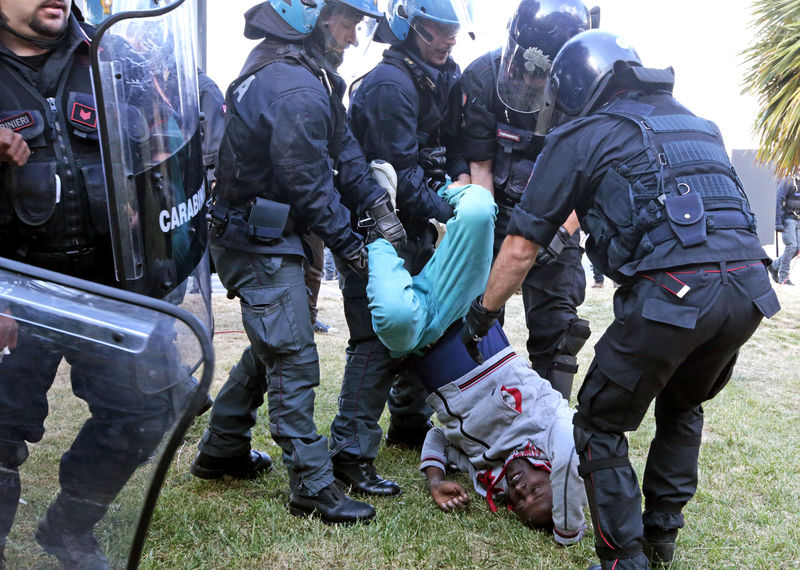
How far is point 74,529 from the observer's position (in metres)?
1.31

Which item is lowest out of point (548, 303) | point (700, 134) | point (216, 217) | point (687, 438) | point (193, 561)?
point (193, 561)

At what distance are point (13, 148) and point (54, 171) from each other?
0.45 feet

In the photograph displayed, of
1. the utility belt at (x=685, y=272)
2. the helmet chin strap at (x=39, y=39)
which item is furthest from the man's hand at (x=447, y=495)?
the helmet chin strap at (x=39, y=39)

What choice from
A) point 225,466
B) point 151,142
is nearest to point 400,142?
point 151,142

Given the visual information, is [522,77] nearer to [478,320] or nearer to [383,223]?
[383,223]

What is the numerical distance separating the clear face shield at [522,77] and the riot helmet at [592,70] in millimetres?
943

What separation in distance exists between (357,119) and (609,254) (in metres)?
1.51

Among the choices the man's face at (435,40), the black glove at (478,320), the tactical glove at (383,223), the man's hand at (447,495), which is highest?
the man's face at (435,40)

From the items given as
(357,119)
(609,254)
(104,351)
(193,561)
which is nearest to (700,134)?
(609,254)

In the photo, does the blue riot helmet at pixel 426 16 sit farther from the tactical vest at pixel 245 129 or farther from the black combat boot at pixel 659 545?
the black combat boot at pixel 659 545

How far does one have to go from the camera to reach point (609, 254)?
234 centimetres

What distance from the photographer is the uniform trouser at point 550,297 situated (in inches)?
151

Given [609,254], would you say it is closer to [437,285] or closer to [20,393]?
[437,285]

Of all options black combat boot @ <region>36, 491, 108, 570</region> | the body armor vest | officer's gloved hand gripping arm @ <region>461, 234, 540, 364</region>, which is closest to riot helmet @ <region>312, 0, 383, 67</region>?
officer's gloved hand gripping arm @ <region>461, 234, 540, 364</region>
